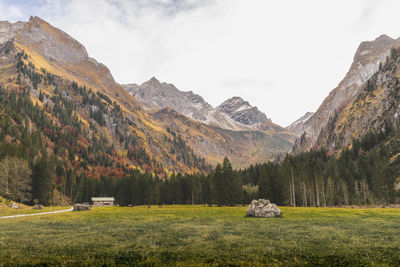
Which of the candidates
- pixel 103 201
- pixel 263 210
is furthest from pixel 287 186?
pixel 103 201

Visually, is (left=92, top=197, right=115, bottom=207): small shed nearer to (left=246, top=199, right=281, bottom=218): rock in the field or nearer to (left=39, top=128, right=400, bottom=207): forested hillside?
(left=39, top=128, right=400, bottom=207): forested hillside

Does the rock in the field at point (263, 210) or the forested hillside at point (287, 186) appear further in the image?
the forested hillside at point (287, 186)

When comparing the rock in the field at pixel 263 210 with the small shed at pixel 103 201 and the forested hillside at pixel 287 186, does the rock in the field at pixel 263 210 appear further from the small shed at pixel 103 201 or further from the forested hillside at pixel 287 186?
the small shed at pixel 103 201

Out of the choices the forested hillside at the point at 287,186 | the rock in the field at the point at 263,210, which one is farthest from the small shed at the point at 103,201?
the rock in the field at the point at 263,210

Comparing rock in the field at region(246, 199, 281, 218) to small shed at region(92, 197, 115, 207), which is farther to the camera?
small shed at region(92, 197, 115, 207)

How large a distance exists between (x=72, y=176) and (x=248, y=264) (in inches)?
6322

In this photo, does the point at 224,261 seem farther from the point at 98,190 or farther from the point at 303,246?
the point at 98,190

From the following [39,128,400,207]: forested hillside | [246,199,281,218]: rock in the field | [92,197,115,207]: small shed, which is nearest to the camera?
[246,199,281,218]: rock in the field

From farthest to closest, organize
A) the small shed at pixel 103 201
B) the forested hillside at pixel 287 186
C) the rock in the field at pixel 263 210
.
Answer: the small shed at pixel 103 201 → the forested hillside at pixel 287 186 → the rock in the field at pixel 263 210

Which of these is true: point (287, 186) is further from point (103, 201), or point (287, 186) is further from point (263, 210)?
point (103, 201)

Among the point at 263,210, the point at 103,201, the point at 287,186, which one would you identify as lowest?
the point at 103,201

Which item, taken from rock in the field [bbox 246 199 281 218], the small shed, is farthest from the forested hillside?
rock in the field [bbox 246 199 281 218]

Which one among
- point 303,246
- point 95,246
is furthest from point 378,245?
point 95,246

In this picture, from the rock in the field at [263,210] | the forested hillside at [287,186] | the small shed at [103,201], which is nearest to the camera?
the rock in the field at [263,210]
